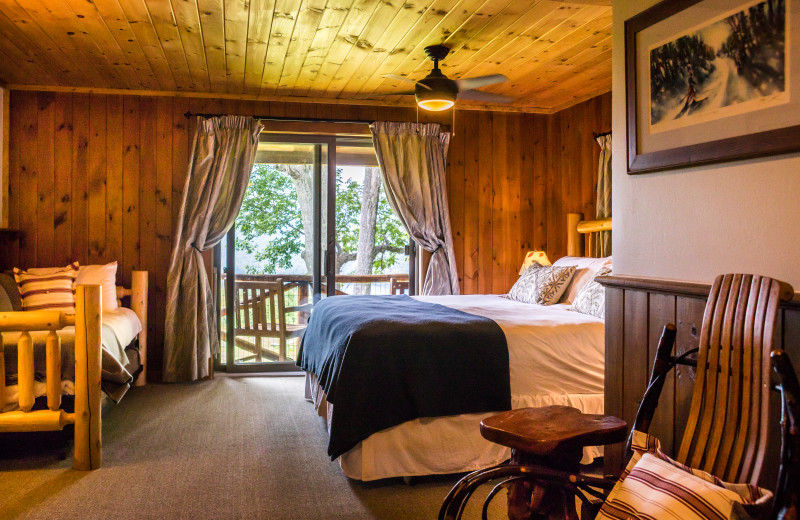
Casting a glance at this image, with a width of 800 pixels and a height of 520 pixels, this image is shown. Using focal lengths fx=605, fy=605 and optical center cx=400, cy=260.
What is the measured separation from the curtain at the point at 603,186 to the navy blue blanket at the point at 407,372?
2047 mm

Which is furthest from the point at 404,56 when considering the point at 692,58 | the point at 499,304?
the point at 692,58

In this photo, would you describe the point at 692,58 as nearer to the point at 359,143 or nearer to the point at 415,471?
the point at 415,471

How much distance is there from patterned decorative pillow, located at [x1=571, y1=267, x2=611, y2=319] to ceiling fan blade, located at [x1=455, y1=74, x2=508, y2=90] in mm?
1309

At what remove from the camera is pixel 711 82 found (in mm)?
1733

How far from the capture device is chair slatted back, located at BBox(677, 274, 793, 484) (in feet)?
4.44

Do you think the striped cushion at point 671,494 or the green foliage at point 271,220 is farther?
the green foliage at point 271,220

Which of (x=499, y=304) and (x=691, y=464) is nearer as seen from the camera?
(x=691, y=464)

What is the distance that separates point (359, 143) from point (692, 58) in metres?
3.80

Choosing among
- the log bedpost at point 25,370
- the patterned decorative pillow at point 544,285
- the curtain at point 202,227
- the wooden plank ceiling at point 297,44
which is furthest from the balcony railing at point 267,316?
the log bedpost at point 25,370

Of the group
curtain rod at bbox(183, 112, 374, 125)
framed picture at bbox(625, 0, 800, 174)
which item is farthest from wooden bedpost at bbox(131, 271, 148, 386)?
framed picture at bbox(625, 0, 800, 174)

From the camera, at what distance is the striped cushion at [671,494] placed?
1238 millimetres

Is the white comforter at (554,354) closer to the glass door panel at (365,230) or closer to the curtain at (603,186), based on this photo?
the curtain at (603,186)

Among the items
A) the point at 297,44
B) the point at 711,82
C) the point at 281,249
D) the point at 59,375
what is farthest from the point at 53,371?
the point at 711,82

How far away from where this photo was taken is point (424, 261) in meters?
5.39
